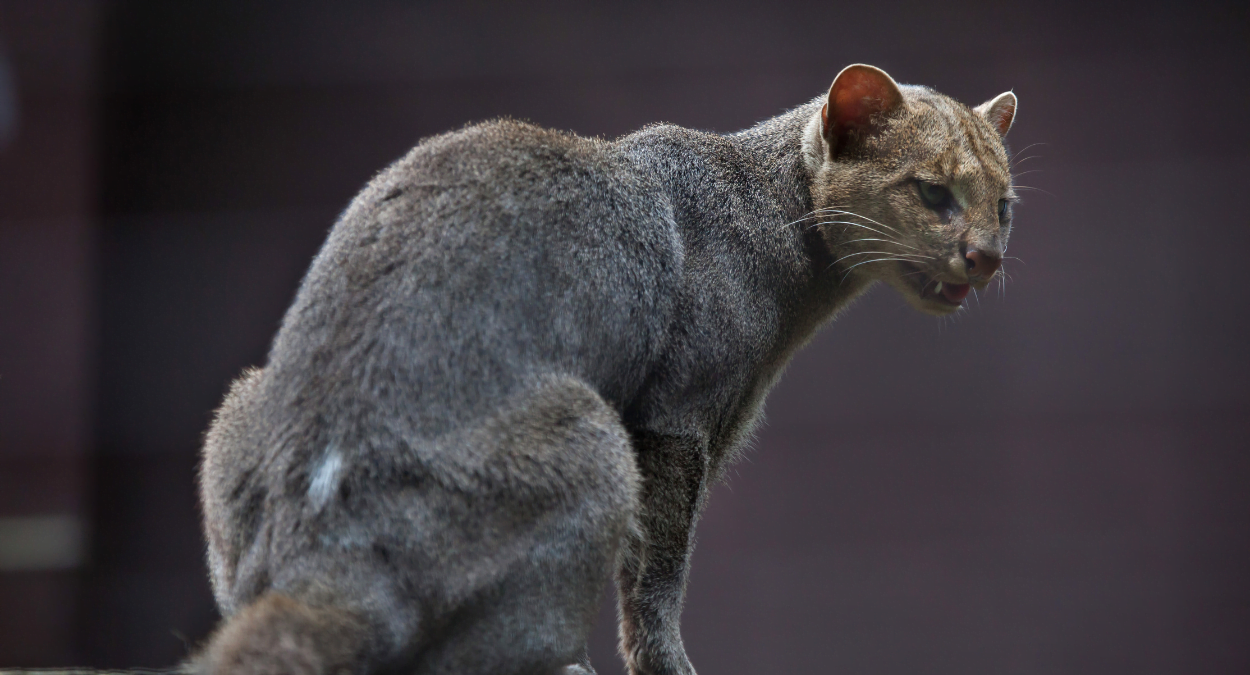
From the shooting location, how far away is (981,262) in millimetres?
3551

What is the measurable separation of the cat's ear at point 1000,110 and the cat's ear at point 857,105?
0.68 meters

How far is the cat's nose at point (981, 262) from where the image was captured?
3543mm

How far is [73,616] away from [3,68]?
11.2 ft

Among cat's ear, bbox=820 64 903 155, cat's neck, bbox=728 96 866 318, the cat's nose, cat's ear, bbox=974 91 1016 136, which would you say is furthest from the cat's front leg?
cat's ear, bbox=974 91 1016 136

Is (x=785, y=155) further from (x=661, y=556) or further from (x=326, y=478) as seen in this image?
(x=326, y=478)

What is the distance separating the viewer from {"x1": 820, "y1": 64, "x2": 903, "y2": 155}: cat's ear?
144 inches

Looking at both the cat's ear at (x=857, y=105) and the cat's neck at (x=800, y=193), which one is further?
the cat's neck at (x=800, y=193)

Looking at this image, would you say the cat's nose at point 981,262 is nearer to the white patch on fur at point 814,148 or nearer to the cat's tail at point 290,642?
the white patch on fur at point 814,148

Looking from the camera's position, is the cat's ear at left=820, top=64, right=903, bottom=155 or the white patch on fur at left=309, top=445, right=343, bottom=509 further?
the cat's ear at left=820, top=64, right=903, bottom=155

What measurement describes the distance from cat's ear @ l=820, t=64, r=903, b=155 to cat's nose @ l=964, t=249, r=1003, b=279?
0.59m

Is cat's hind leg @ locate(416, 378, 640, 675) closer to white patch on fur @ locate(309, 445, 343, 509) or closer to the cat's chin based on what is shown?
white patch on fur @ locate(309, 445, 343, 509)

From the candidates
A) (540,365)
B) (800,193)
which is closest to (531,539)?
(540,365)

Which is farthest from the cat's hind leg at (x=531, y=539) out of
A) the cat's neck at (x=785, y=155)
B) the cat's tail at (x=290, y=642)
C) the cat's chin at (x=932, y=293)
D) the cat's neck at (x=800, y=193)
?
the cat's chin at (x=932, y=293)

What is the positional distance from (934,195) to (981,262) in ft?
1.00
